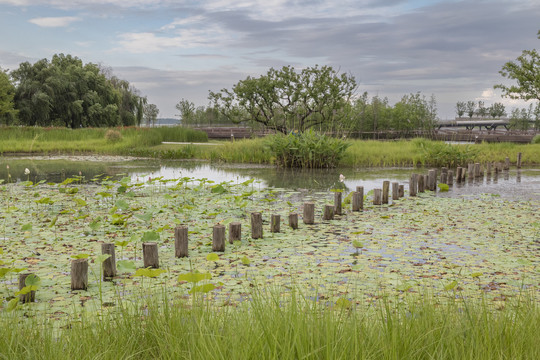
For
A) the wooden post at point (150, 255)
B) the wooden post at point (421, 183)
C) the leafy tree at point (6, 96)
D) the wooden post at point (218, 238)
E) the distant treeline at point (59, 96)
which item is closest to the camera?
the wooden post at point (150, 255)

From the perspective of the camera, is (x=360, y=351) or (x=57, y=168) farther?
(x=57, y=168)

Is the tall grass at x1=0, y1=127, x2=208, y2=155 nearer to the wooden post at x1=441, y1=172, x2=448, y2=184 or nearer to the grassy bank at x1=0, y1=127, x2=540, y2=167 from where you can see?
the grassy bank at x1=0, y1=127, x2=540, y2=167

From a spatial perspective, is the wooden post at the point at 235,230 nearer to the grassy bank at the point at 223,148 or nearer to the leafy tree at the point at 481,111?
the grassy bank at the point at 223,148

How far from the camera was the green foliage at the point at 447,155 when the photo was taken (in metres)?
19.2

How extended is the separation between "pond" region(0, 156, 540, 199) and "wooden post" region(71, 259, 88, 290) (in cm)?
696

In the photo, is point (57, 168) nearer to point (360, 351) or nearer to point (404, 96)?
point (360, 351)

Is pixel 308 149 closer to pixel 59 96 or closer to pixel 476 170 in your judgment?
pixel 476 170

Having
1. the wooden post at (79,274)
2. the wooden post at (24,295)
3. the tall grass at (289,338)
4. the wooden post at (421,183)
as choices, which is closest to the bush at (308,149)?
the wooden post at (421,183)

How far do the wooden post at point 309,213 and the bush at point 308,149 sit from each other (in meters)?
9.78

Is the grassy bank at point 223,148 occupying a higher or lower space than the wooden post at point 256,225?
higher

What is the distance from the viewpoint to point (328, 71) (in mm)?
27078

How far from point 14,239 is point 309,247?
4.19 metres

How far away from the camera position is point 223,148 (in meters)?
23.5

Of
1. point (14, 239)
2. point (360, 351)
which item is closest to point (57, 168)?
point (14, 239)
